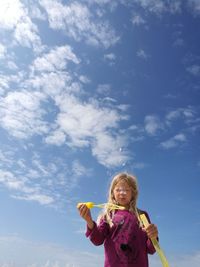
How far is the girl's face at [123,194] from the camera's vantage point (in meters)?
10.3

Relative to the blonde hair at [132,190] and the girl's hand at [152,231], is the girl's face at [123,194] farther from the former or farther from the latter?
the girl's hand at [152,231]

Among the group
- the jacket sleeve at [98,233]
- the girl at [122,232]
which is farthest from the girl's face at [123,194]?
the jacket sleeve at [98,233]

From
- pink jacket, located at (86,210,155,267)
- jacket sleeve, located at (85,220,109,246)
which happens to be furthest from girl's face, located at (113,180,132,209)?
jacket sleeve, located at (85,220,109,246)

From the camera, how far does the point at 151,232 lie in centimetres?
843

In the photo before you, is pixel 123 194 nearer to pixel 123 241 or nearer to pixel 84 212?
pixel 123 241

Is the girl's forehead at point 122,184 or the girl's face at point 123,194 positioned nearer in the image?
the girl's face at point 123,194

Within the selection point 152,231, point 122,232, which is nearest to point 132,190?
point 122,232

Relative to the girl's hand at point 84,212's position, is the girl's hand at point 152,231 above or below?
below

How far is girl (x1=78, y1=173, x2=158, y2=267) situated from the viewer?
906cm

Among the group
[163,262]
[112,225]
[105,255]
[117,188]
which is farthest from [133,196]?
[163,262]

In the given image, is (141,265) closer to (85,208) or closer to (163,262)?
(163,262)

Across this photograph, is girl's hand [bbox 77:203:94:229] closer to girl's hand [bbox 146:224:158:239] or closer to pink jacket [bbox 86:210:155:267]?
pink jacket [bbox 86:210:155:267]

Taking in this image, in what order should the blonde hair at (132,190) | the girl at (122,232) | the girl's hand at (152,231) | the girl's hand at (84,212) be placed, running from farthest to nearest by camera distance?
1. the blonde hair at (132,190)
2. the girl at (122,232)
3. the girl's hand at (84,212)
4. the girl's hand at (152,231)

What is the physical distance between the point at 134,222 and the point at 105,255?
1.10 metres
